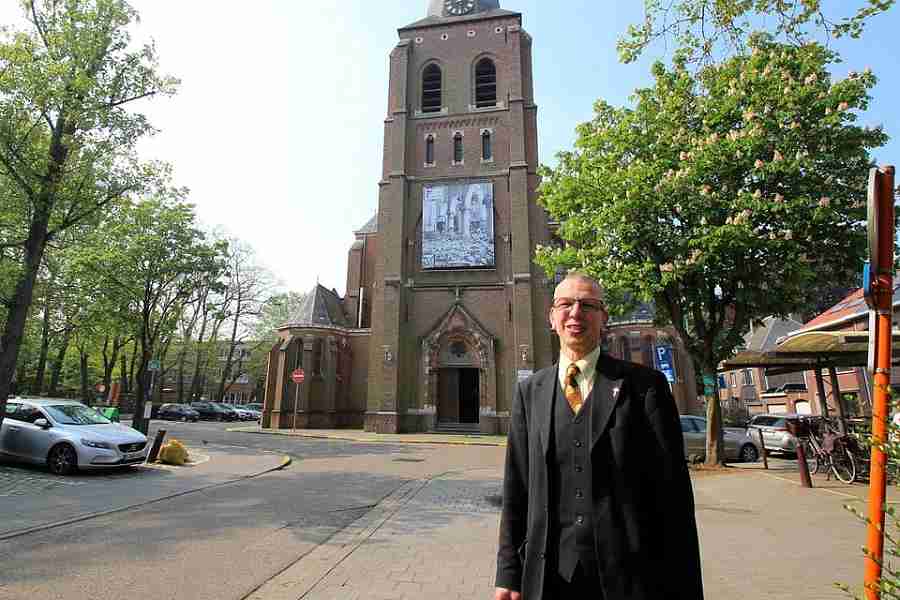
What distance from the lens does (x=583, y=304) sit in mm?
2305

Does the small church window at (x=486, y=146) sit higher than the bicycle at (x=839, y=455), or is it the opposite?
the small church window at (x=486, y=146)

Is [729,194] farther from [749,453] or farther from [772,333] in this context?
[772,333]

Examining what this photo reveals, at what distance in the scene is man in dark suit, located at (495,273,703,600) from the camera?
194 cm

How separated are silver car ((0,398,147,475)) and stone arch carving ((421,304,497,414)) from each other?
Answer: 17.2 meters

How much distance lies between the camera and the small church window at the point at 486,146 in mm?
30312

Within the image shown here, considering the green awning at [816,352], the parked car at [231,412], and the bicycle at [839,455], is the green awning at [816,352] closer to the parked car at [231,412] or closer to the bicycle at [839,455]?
the bicycle at [839,455]

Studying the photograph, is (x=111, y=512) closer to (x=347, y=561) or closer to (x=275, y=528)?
(x=275, y=528)

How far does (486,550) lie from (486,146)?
27335 millimetres

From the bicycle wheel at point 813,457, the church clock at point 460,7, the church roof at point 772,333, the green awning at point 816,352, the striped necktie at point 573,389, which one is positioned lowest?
the bicycle wheel at point 813,457

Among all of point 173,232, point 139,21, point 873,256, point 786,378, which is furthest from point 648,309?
point 873,256

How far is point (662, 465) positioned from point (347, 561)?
4.33 meters

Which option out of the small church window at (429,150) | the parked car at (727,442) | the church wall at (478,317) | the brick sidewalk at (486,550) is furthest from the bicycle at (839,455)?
the small church window at (429,150)

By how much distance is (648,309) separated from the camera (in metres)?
29.6

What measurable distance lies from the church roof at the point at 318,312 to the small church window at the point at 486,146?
1297 centimetres
